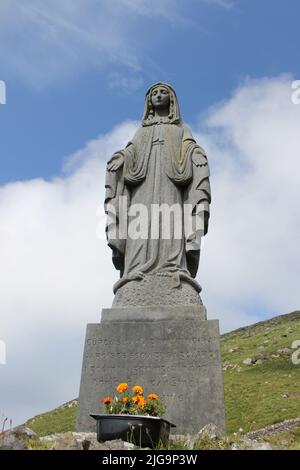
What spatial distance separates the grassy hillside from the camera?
104 ft

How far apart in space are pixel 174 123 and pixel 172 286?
13.4 ft

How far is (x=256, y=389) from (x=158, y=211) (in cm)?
2713

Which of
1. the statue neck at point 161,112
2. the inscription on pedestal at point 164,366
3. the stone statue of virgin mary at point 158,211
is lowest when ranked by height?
the inscription on pedestal at point 164,366

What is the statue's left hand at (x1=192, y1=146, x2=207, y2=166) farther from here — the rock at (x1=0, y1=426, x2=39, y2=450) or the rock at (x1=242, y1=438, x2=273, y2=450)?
the rock at (x1=0, y1=426, x2=39, y2=450)

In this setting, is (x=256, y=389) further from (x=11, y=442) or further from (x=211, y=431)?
(x=11, y=442)

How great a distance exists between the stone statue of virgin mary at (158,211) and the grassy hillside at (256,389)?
1880cm

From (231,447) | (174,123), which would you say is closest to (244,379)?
(174,123)

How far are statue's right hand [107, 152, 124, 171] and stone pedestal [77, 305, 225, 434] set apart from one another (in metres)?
3.33

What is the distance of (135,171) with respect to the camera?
13.2m

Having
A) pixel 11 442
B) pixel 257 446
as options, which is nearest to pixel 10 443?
pixel 11 442

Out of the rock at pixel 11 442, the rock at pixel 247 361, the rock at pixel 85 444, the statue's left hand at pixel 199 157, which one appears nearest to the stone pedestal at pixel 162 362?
the rock at pixel 85 444

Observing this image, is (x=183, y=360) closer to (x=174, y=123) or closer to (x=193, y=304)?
(x=193, y=304)

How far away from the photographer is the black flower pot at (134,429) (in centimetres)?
769

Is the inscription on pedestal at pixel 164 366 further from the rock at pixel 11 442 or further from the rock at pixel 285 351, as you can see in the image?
the rock at pixel 285 351
